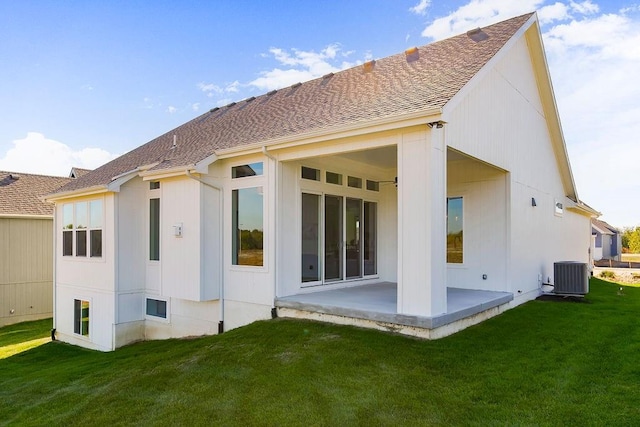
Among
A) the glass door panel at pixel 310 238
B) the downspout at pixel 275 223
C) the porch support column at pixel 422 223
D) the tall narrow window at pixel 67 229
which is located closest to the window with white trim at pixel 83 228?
the tall narrow window at pixel 67 229

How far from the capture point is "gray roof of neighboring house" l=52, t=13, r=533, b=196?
695cm

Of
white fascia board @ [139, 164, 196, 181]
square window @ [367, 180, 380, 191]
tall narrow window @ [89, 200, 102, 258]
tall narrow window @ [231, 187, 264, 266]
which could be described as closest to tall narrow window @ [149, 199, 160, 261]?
white fascia board @ [139, 164, 196, 181]

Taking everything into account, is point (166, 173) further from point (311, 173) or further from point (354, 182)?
point (354, 182)

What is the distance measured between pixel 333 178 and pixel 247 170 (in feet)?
6.45

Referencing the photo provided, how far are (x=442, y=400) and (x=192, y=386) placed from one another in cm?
290

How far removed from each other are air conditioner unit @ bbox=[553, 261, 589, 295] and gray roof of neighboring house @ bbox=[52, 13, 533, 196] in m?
5.47

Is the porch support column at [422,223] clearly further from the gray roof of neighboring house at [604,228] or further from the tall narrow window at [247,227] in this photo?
the gray roof of neighboring house at [604,228]

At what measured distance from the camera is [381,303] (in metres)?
7.06

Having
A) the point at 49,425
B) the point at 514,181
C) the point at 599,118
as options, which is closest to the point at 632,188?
the point at 599,118

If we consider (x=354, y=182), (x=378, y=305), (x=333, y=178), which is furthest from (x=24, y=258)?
(x=378, y=305)

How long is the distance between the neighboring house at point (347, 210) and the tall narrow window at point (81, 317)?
2.1 inches

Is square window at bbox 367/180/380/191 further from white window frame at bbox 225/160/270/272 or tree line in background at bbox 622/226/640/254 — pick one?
tree line in background at bbox 622/226/640/254

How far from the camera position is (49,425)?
14.7 feet

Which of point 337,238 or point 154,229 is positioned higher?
point 154,229
